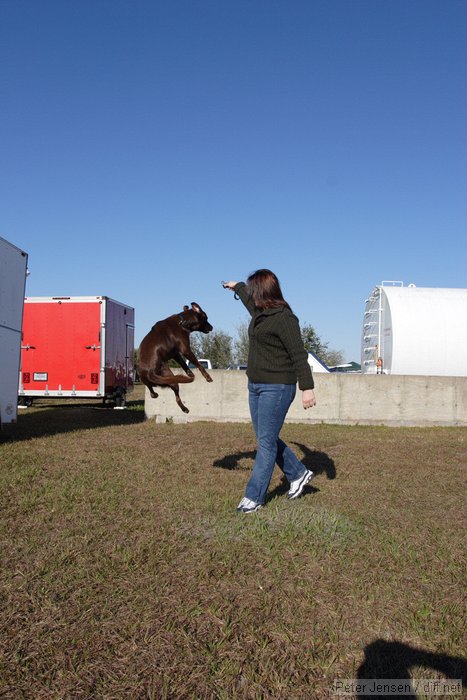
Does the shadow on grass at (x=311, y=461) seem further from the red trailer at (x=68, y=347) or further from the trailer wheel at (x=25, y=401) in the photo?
the trailer wheel at (x=25, y=401)

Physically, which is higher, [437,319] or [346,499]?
[437,319]

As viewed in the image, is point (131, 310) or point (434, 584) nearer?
point (434, 584)

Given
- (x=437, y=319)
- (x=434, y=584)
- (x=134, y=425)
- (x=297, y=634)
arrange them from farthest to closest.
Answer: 1. (x=437, y=319)
2. (x=134, y=425)
3. (x=434, y=584)
4. (x=297, y=634)

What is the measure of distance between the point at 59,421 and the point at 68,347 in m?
3.88

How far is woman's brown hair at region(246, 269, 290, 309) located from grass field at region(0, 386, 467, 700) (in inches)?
76.0

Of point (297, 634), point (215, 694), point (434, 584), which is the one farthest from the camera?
point (434, 584)

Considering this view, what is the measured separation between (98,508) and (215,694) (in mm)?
3309

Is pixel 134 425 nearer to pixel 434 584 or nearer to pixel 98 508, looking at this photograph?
pixel 98 508

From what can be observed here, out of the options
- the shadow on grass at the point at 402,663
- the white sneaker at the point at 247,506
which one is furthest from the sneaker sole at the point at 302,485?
the shadow on grass at the point at 402,663

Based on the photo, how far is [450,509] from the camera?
20.3ft

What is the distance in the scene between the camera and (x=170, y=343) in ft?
17.5

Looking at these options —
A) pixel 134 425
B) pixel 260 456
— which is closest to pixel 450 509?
pixel 260 456

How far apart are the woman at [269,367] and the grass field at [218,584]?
0.49 metres

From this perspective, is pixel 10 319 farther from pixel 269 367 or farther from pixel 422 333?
pixel 422 333
